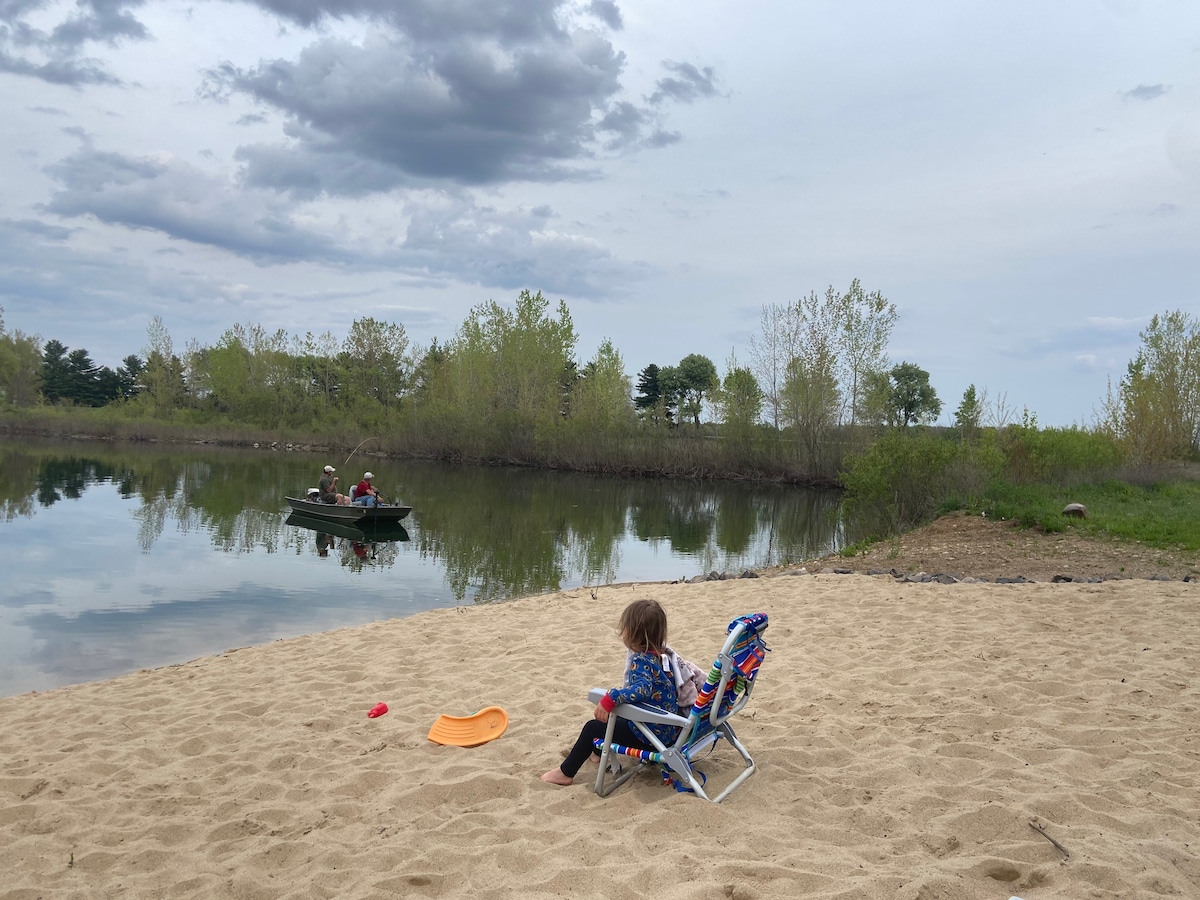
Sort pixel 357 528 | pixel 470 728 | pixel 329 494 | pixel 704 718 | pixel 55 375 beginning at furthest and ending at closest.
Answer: pixel 55 375 → pixel 329 494 → pixel 357 528 → pixel 470 728 → pixel 704 718

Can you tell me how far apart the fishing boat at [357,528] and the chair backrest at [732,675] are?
16760mm

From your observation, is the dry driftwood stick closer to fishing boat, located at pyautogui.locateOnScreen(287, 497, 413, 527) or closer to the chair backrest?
the chair backrest

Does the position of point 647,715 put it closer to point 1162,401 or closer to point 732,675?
point 732,675

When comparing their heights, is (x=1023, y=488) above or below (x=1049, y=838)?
→ above

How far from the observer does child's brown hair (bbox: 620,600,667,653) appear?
4363 millimetres

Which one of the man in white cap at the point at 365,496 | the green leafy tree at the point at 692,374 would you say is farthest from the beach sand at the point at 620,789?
the green leafy tree at the point at 692,374

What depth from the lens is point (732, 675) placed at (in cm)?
421

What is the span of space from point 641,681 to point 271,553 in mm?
15121

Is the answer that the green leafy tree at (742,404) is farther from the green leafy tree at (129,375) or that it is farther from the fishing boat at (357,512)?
the green leafy tree at (129,375)

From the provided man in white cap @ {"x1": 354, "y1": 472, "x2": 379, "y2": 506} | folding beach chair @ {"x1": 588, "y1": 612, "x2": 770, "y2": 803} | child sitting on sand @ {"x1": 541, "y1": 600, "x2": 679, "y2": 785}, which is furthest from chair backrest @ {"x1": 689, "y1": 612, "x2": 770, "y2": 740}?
man in white cap @ {"x1": 354, "y1": 472, "x2": 379, "y2": 506}

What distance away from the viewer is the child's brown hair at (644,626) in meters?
4.36

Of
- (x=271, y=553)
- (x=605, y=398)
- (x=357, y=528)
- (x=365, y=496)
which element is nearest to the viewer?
(x=271, y=553)

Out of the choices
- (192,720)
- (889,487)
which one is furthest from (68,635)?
(889,487)

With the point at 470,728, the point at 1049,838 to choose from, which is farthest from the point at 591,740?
the point at 1049,838
